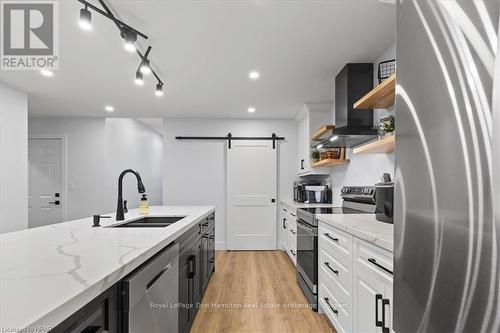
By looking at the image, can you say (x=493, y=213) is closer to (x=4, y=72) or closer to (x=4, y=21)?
(x=4, y=21)

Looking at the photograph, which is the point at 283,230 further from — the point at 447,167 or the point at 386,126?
the point at 447,167

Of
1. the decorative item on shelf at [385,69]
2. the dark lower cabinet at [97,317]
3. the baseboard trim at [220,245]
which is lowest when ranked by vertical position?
the baseboard trim at [220,245]

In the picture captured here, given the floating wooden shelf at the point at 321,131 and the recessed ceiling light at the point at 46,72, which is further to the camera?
the floating wooden shelf at the point at 321,131

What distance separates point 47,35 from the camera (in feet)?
7.61

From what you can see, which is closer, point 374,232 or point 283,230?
point 374,232

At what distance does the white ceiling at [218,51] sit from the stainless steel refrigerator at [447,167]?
152 centimetres

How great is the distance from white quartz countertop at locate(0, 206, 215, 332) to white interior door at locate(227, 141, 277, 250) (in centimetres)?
366

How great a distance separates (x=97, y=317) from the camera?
0.80 m

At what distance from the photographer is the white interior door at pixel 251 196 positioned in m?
5.20

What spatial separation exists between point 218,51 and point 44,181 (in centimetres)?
489

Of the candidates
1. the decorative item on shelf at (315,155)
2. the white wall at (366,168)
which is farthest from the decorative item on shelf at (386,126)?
the decorative item on shelf at (315,155)

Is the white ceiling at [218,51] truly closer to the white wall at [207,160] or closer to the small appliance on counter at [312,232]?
the white wall at [207,160]

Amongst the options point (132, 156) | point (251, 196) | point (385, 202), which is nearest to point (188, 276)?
point (385, 202)

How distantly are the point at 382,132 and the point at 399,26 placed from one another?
5.05 ft
